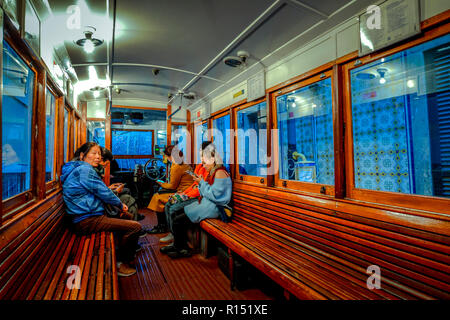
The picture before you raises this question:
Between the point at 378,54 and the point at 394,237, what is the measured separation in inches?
64.3

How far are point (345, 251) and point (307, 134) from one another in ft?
5.69

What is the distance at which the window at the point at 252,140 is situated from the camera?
13.8ft

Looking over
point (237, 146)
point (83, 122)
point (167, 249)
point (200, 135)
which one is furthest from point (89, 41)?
point (200, 135)

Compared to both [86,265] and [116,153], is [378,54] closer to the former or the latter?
[86,265]

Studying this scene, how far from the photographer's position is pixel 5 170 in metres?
1.87

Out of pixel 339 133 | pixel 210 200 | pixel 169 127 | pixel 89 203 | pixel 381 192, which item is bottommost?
pixel 210 200

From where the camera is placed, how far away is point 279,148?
3740mm

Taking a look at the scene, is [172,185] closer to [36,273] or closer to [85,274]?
[85,274]

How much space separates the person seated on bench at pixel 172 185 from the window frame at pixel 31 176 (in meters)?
2.49

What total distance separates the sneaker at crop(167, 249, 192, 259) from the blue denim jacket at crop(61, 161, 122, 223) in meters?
1.25

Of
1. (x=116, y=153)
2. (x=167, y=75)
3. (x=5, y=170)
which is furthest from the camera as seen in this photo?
(x=116, y=153)

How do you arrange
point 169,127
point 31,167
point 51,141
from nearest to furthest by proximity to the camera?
point 31,167, point 51,141, point 169,127

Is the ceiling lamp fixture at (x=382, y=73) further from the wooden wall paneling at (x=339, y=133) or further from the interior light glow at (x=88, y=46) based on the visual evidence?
the interior light glow at (x=88, y=46)
